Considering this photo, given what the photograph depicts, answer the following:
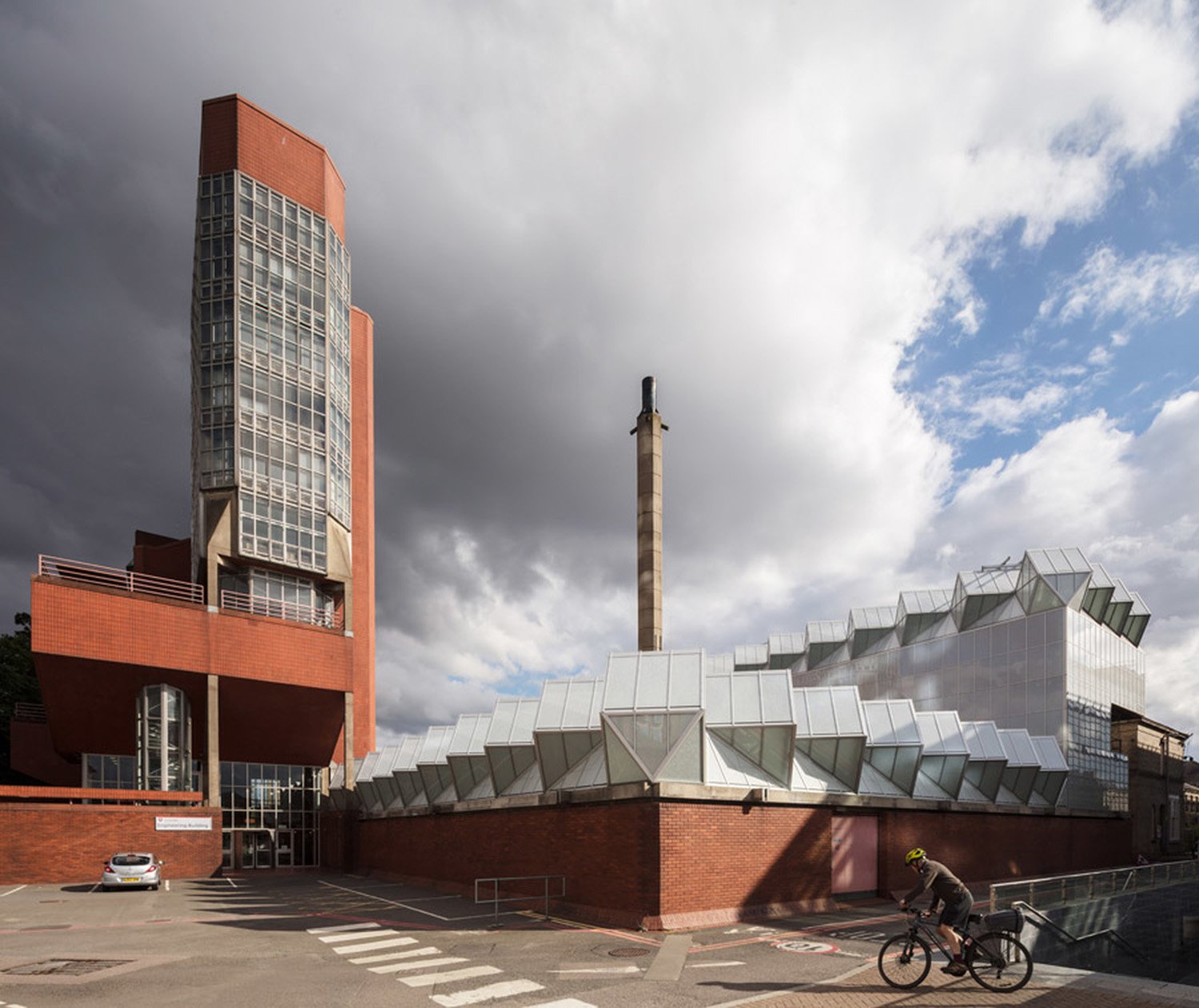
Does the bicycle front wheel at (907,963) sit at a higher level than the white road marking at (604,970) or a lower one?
higher

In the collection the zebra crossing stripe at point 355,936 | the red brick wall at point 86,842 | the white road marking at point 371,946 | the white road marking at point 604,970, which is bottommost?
the red brick wall at point 86,842

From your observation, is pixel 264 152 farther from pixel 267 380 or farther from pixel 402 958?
pixel 402 958

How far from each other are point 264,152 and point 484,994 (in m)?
49.2

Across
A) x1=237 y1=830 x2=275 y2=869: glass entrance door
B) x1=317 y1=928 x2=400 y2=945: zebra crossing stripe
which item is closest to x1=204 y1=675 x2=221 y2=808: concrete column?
x1=237 y1=830 x2=275 y2=869: glass entrance door

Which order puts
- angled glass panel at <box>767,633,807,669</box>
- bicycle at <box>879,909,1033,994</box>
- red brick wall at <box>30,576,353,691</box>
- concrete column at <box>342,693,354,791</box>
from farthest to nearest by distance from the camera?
angled glass panel at <box>767,633,807,669</box> < concrete column at <box>342,693,354,791</box> < red brick wall at <box>30,576,353,691</box> < bicycle at <box>879,909,1033,994</box>

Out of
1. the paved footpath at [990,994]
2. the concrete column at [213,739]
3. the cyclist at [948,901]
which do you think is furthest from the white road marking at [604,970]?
the concrete column at [213,739]

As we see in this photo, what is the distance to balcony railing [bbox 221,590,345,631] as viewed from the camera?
44750mm

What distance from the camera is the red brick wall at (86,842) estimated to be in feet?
113

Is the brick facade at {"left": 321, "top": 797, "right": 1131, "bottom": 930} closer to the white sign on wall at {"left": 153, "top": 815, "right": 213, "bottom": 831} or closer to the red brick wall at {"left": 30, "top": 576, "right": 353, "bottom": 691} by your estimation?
the white sign on wall at {"left": 153, "top": 815, "right": 213, "bottom": 831}

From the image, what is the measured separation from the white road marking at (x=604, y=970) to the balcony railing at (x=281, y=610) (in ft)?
108

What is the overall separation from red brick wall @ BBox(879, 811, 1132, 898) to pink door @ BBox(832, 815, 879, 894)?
0.24m

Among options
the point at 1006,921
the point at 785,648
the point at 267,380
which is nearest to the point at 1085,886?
the point at 1006,921

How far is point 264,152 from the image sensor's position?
165 feet

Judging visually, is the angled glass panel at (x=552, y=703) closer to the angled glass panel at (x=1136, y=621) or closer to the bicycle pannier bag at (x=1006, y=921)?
the bicycle pannier bag at (x=1006, y=921)
